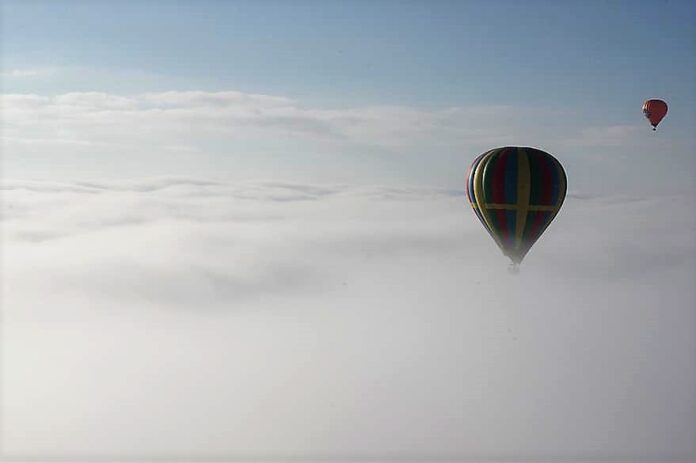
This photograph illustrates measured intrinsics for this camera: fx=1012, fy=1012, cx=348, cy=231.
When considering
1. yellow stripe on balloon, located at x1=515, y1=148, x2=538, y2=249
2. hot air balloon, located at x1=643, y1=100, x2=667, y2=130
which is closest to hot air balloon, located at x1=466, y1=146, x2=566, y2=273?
yellow stripe on balloon, located at x1=515, y1=148, x2=538, y2=249

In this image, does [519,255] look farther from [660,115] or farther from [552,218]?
[660,115]

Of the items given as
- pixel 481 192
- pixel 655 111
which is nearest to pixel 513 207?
pixel 481 192

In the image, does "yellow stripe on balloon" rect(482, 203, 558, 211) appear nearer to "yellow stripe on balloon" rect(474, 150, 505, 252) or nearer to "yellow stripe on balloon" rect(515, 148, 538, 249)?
"yellow stripe on balloon" rect(515, 148, 538, 249)

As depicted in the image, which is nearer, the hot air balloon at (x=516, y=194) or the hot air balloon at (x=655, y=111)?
the hot air balloon at (x=516, y=194)

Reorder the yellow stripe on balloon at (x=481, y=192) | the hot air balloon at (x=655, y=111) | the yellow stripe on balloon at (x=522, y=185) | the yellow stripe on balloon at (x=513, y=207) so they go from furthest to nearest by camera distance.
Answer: the hot air balloon at (x=655, y=111), the yellow stripe on balloon at (x=481, y=192), the yellow stripe on balloon at (x=513, y=207), the yellow stripe on balloon at (x=522, y=185)

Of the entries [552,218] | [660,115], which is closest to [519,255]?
[552,218]

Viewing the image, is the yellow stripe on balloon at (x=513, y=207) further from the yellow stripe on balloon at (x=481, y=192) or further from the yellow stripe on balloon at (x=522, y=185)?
the yellow stripe on balloon at (x=481, y=192)

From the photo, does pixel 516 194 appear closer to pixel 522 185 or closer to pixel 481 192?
pixel 522 185

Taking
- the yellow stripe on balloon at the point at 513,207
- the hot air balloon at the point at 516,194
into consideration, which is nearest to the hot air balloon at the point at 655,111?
the hot air balloon at the point at 516,194
